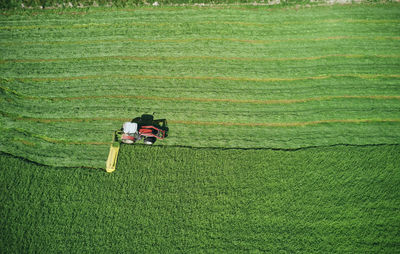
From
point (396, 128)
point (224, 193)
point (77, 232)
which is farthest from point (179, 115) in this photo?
point (396, 128)

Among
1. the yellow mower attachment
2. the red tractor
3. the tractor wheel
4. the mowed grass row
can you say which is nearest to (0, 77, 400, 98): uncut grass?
the mowed grass row

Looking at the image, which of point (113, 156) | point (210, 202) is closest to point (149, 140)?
point (113, 156)

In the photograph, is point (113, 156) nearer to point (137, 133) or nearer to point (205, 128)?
point (137, 133)

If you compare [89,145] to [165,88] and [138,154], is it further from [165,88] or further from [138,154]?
[165,88]

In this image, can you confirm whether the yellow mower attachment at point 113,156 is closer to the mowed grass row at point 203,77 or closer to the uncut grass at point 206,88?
the mowed grass row at point 203,77

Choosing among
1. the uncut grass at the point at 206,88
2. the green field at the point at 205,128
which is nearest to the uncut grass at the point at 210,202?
the green field at the point at 205,128
